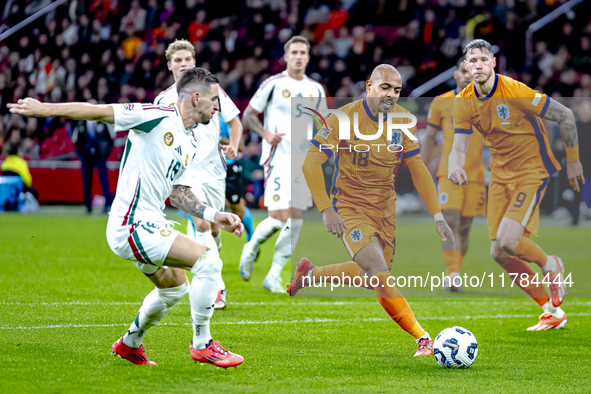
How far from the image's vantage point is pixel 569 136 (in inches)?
249

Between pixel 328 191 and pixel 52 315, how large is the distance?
2.58 m

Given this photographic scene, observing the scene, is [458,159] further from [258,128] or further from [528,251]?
[258,128]

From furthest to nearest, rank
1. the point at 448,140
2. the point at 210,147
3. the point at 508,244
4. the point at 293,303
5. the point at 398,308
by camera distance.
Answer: the point at 448,140 < the point at 293,303 < the point at 210,147 < the point at 508,244 < the point at 398,308

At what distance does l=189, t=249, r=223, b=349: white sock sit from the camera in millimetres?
4590

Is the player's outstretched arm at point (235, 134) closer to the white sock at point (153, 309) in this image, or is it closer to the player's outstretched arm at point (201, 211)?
the player's outstretched arm at point (201, 211)

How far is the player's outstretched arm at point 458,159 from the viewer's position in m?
6.51

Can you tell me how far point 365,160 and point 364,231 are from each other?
58 centimetres

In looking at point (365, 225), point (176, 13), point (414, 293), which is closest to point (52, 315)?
point (365, 225)

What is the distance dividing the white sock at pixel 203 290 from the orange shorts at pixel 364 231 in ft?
4.29

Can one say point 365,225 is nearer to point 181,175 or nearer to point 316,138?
point 316,138

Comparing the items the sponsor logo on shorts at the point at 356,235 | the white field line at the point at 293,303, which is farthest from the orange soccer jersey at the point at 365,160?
the white field line at the point at 293,303

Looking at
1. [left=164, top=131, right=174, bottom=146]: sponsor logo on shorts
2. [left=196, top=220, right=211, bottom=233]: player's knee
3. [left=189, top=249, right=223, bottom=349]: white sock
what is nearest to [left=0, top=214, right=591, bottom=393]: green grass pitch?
[left=189, top=249, right=223, bottom=349]: white sock

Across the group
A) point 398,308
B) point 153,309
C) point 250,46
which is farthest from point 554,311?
point 250,46

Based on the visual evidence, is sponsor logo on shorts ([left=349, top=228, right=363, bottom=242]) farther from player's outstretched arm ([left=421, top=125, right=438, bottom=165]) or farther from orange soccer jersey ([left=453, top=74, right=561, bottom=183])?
player's outstretched arm ([left=421, top=125, right=438, bottom=165])
